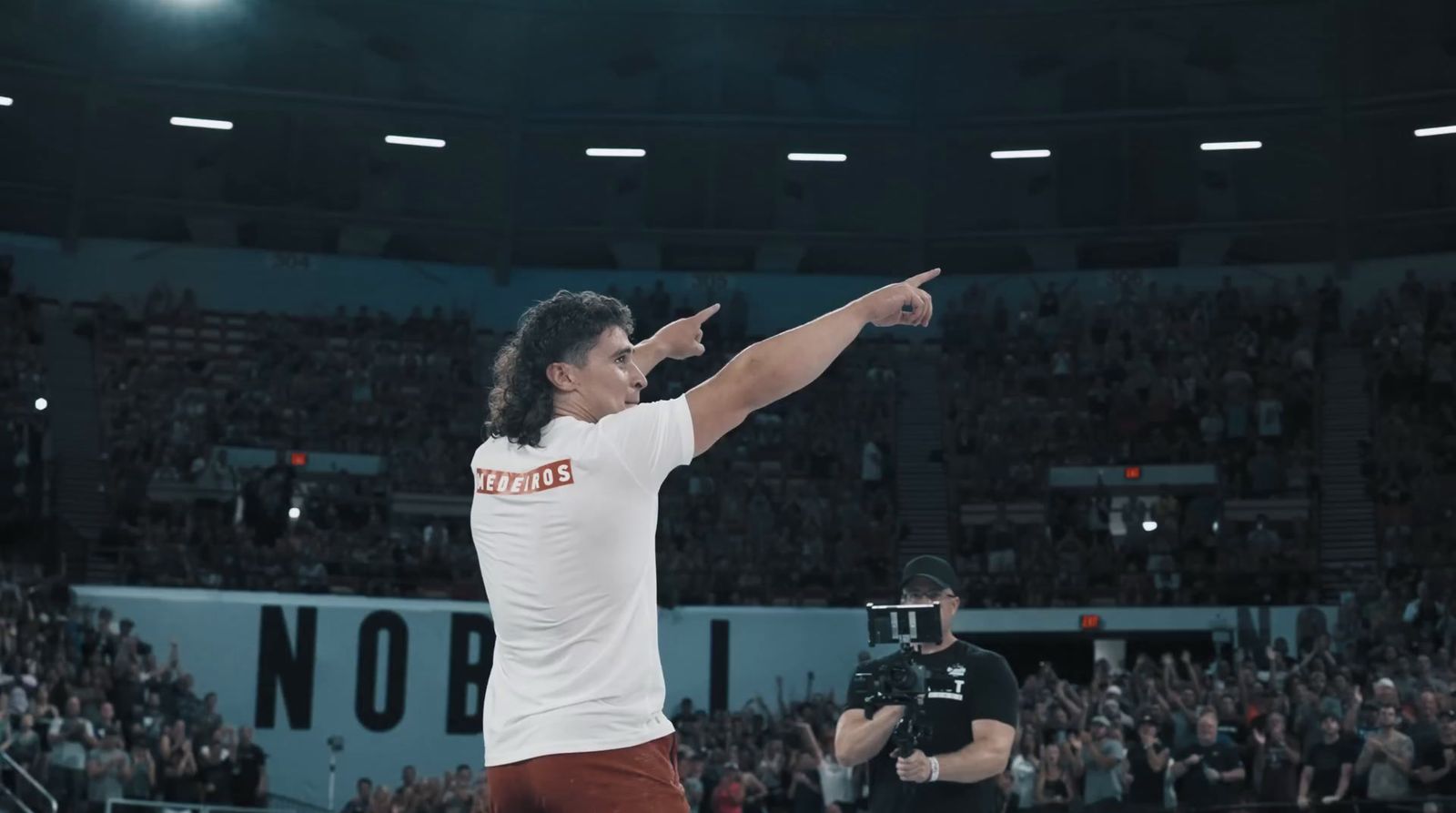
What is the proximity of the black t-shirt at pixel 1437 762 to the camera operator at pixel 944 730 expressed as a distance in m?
9.54

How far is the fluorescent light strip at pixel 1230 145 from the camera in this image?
29.4m

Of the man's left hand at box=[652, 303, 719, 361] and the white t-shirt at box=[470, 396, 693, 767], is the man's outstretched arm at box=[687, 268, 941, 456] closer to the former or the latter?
the white t-shirt at box=[470, 396, 693, 767]

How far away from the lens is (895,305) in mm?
3727

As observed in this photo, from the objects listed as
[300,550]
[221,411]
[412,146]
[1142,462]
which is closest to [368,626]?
[300,550]

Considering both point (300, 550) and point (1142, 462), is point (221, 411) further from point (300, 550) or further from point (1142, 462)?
point (1142, 462)

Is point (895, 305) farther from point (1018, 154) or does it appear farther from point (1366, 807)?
point (1018, 154)

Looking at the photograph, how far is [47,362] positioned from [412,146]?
23.6 ft

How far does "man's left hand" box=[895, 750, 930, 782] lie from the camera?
6.09 m

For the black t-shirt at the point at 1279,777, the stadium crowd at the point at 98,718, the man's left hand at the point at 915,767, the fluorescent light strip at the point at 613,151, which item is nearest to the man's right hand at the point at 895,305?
the man's left hand at the point at 915,767

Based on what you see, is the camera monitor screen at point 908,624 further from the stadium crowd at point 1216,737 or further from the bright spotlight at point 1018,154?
the bright spotlight at point 1018,154

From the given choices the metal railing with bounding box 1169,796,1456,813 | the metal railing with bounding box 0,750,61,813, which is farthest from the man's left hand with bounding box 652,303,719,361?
the metal railing with bounding box 0,750,61,813

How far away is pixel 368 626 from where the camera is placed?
2514 centimetres

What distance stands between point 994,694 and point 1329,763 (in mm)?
9939

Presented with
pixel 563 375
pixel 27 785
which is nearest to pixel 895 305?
pixel 563 375
